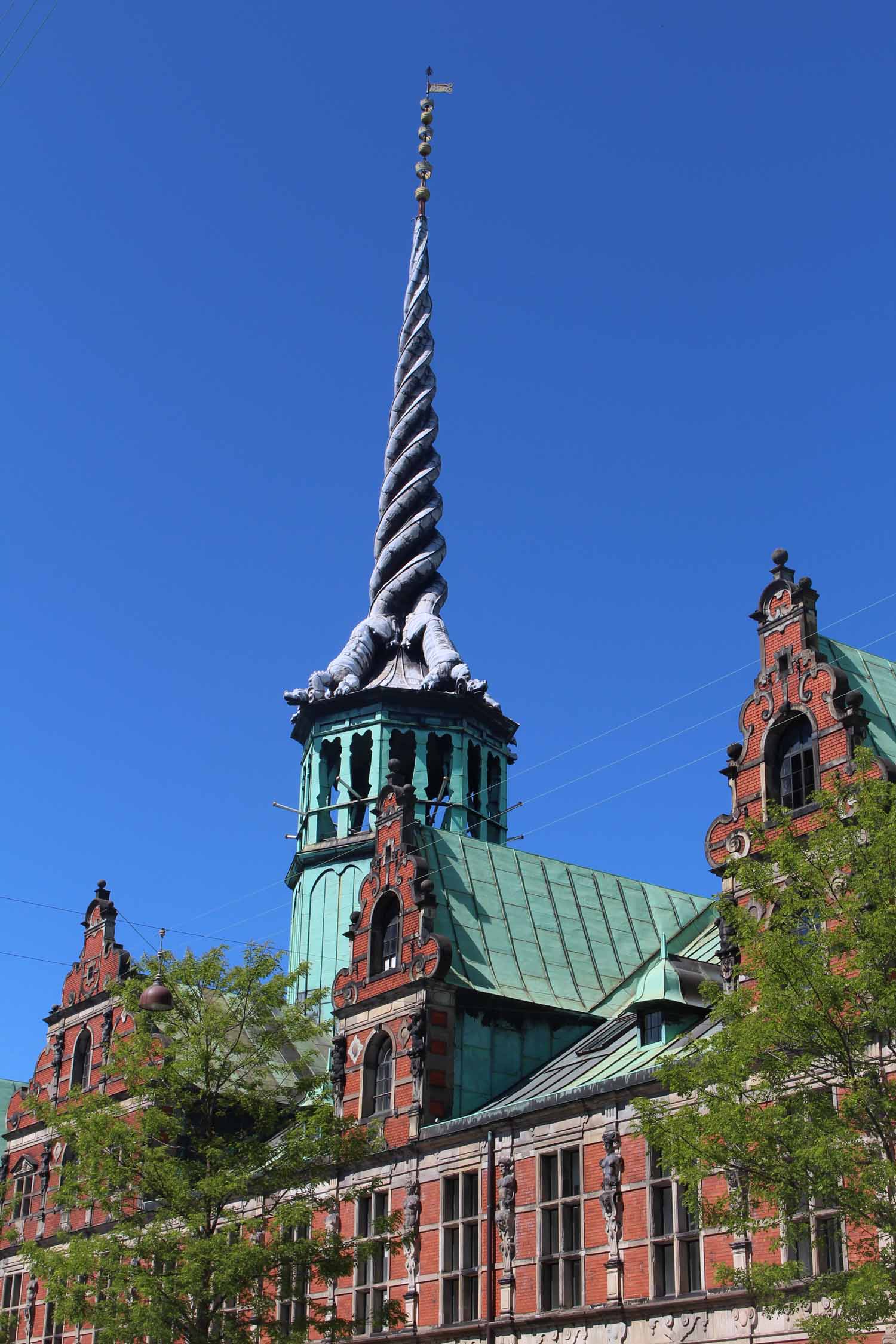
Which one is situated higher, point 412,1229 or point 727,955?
point 727,955

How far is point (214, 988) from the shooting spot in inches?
1464

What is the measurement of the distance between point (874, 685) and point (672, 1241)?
12.3 metres

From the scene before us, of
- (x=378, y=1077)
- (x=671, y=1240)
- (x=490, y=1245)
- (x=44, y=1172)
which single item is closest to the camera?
(x=671, y=1240)

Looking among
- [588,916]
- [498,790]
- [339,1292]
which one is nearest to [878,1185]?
[339,1292]

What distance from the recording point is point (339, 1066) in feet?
146

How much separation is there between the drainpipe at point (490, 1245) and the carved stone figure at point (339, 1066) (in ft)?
20.5

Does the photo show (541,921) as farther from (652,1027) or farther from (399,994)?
(652,1027)

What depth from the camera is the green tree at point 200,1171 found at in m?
32.9

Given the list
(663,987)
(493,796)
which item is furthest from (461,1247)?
(493,796)

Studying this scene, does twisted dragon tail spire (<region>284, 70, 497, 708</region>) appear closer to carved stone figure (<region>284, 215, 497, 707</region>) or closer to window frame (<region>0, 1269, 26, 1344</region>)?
carved stone figure (<region>284, 215, 497, 707</region>)

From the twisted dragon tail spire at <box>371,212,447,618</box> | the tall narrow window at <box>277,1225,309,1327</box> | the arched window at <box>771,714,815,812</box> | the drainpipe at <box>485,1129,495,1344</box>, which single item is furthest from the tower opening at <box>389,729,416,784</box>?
the arched window at <box>771,714,815,812</box>

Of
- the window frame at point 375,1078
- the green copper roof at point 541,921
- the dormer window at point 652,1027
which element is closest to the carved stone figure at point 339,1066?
the window frame at point 375,1078

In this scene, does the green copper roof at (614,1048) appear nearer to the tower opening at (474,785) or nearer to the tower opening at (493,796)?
the tower opening at (474,785)

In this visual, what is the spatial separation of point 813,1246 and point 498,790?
42.7m
